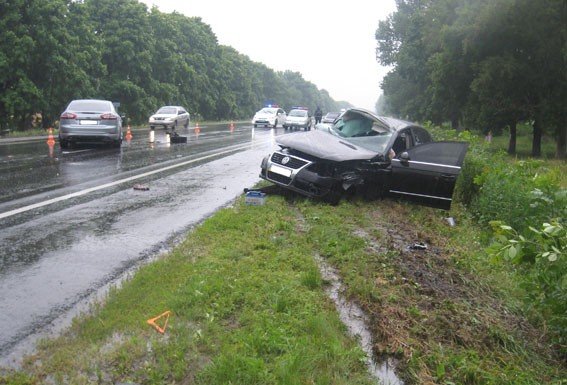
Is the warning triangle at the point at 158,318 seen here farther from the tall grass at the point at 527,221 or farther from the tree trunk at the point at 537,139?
the tree trunk at the point at 537,139

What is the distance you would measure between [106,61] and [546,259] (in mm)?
42023

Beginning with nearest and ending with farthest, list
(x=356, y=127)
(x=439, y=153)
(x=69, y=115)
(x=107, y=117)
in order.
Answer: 1. (x=439, y=153)
2. (x=356, y=127)
3. (x=69, y=115)
4. (x=107, y=117)

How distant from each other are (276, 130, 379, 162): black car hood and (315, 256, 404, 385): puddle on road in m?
3.30

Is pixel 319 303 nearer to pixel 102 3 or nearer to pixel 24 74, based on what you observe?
pixel 24 74

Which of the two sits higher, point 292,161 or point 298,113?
point 298,113

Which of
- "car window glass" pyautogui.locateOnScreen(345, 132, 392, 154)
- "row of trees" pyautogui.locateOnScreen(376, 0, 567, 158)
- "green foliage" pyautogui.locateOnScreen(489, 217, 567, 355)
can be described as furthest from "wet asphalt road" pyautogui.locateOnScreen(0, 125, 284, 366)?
"row of trees" pyautogui.locateOnScreen(376, 0, 567, 158)

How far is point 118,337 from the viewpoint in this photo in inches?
152

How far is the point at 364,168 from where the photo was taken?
31.3ft

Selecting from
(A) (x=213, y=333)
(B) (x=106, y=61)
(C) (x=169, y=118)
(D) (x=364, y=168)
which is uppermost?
(B) (x=106, y=61)

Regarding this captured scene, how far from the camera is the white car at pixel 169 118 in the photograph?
35406 millimetres

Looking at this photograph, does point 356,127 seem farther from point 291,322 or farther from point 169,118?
point 169,118

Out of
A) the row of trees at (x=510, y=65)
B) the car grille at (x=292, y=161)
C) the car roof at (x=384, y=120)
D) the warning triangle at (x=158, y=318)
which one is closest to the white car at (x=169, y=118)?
the row of trees at (x=510, y=65)

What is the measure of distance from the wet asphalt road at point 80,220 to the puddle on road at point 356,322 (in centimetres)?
202

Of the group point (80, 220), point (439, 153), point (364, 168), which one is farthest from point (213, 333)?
point (439, 153)
